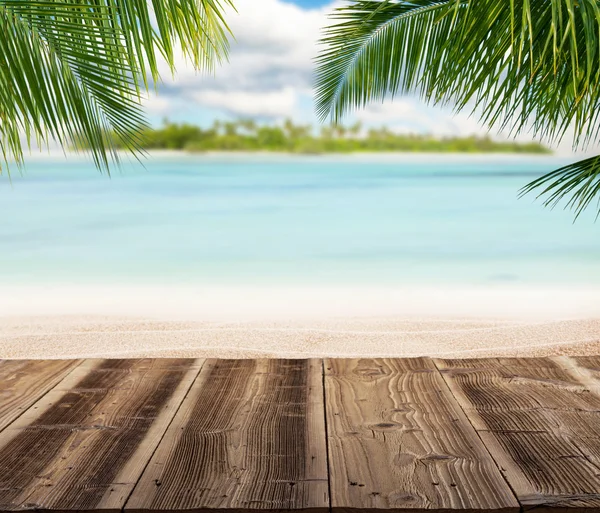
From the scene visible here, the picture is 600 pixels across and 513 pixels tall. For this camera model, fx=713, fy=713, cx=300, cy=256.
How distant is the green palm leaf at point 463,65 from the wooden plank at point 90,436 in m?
0.99

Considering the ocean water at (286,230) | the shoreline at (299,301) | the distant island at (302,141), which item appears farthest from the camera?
the distant island at (302,141)

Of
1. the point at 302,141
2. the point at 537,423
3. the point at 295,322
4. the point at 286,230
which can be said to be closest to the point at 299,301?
the point at 295,322

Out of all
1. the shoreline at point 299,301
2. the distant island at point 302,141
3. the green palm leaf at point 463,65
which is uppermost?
the green palm leaf at point 463,65

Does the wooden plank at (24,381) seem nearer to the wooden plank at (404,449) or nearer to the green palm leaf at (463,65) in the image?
the wooden plank at (404,449)

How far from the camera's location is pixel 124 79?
1.28m

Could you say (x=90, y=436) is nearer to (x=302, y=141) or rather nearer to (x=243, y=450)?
(x=243, y=450)

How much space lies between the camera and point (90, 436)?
1.19 meters

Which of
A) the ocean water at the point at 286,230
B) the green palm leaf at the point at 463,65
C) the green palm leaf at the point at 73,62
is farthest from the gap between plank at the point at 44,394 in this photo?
the ocean water at the point at 286,230

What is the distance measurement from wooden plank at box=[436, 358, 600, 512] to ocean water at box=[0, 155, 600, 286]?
5.21 metres

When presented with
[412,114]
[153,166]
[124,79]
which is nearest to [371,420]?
[124,79]

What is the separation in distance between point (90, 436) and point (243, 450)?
0.88ft

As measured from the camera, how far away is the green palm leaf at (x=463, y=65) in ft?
5.53

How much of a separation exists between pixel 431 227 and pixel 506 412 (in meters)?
Answer: 8.48

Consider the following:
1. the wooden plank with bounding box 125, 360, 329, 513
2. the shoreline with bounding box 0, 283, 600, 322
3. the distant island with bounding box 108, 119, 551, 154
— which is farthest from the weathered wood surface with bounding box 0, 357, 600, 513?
the distant island with bounding box 108, 119, 551, 154
